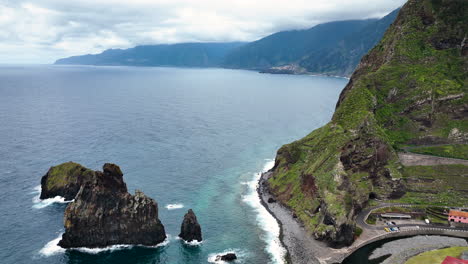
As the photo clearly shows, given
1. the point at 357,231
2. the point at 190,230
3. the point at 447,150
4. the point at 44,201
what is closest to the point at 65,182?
the point at 44,201

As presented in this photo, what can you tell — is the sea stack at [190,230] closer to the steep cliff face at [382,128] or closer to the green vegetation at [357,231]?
the steep cliff face at [382,128]

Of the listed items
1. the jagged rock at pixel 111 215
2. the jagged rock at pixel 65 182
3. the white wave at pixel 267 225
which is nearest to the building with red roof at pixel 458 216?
the white wave at pixel 267 225

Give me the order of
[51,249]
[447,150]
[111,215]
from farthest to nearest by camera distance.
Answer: [447,150]
[111,215]
[51,249]

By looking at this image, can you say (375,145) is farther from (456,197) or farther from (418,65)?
(418,65)

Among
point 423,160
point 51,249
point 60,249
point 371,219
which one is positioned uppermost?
point 423,160

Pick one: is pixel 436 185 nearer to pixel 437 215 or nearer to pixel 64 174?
pixel 437 215

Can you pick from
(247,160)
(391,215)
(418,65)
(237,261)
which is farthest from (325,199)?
(418,65)
